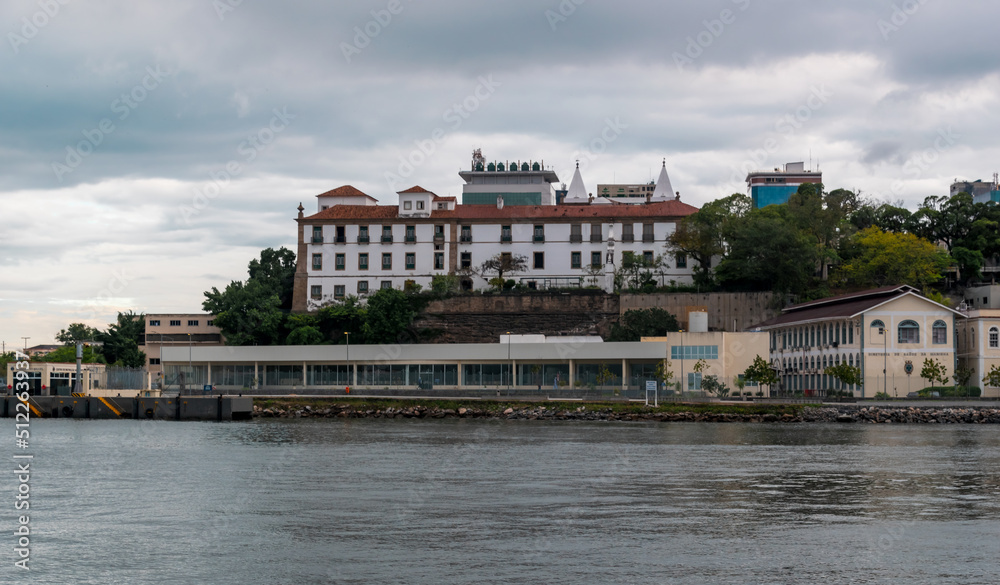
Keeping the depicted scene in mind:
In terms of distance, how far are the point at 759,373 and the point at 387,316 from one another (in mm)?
32454

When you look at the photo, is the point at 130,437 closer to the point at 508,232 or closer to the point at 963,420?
the point at 963,420

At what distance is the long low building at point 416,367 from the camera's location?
251ft

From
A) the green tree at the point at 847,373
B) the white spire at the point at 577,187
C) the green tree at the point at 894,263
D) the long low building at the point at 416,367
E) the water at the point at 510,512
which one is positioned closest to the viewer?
the water at the point at 510,512

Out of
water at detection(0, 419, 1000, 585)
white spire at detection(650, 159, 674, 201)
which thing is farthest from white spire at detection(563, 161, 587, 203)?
water at detection(0, 419, 1000, 585)

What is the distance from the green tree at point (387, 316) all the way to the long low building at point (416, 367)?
5.99 metres

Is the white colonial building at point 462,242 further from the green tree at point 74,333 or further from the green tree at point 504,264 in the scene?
the green tree at point 74,333

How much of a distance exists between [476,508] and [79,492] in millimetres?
11632

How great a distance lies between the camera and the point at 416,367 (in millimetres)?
81250

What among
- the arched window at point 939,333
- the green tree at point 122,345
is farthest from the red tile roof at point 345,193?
the arched window at point 939,333

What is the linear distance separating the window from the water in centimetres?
2934

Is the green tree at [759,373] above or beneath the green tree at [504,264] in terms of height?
beneath

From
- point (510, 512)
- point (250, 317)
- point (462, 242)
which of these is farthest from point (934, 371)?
point (250, 317)

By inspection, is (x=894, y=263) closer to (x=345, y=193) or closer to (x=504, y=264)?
(x=504, y=264)

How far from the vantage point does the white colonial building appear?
3927 inches
